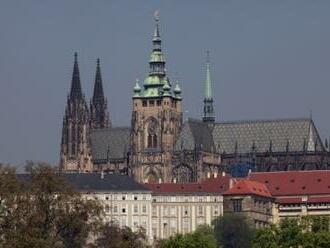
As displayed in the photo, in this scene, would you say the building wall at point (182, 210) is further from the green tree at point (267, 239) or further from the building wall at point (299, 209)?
the green tree at point (267, 239)

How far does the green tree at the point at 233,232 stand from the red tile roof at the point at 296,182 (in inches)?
789

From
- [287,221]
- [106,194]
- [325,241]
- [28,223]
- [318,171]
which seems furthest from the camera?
[318,171]

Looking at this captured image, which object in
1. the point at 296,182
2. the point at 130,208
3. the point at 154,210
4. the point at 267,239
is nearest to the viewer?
the point at 267,239

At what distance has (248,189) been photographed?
184125mm

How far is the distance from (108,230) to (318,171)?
62799 mm

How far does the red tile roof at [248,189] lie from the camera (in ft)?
604

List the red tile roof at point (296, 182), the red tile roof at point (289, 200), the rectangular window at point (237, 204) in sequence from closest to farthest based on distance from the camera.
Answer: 1. the rectangular window at point (237, 204)
2. the red tile roof at point (289, 200)
3. the red tile roof at point (296, 182)

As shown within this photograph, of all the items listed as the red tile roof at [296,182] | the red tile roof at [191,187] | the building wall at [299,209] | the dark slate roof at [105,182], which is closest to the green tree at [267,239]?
the dark slate roof at [105,182]

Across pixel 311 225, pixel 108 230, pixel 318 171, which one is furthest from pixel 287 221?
pixel 318 171

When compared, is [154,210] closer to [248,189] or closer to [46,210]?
[248,189]

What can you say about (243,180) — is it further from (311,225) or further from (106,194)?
(311,225)

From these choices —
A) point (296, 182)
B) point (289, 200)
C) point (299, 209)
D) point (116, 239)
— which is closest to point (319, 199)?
point (299, 209)

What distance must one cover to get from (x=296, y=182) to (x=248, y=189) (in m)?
10.5

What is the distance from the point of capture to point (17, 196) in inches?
3898
